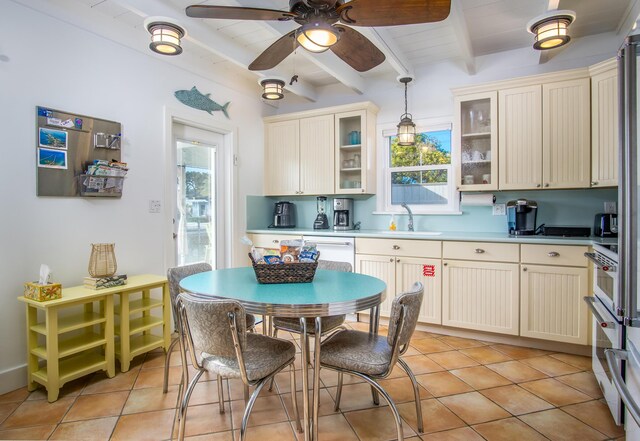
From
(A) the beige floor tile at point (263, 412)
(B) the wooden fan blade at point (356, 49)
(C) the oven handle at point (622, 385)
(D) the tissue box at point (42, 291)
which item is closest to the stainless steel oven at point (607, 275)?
(C) the oven handle at point (622, 385)

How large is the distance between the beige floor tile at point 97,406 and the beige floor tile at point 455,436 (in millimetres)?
1727

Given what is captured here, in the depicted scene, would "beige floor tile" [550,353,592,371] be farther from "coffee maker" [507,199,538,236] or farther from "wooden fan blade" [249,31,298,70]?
"wooden fan blade" [249,31,298,70]

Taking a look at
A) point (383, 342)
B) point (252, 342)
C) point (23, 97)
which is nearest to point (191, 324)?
point (252, 342)

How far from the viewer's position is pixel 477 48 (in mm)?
3479

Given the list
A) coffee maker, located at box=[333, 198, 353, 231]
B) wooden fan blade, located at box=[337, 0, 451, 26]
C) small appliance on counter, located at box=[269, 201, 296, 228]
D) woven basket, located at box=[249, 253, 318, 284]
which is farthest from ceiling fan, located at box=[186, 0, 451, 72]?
small appliance on counter, located at box=[269, 201, 296, 228]

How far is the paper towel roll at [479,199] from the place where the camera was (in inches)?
136

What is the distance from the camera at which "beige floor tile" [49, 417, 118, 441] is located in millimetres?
1809

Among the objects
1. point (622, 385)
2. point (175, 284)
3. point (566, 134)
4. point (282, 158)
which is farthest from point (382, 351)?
point (282, 158)

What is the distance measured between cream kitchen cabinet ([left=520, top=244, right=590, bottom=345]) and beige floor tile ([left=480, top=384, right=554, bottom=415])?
0.78m

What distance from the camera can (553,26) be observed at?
7.65 feet

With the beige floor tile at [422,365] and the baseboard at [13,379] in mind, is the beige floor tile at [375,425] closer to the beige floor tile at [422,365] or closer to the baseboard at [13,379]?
the beige floor tile at [422,365]

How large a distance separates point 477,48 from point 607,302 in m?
2.57

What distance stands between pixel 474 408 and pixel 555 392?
0.63 meters

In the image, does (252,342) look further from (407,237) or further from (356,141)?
(356,141)
